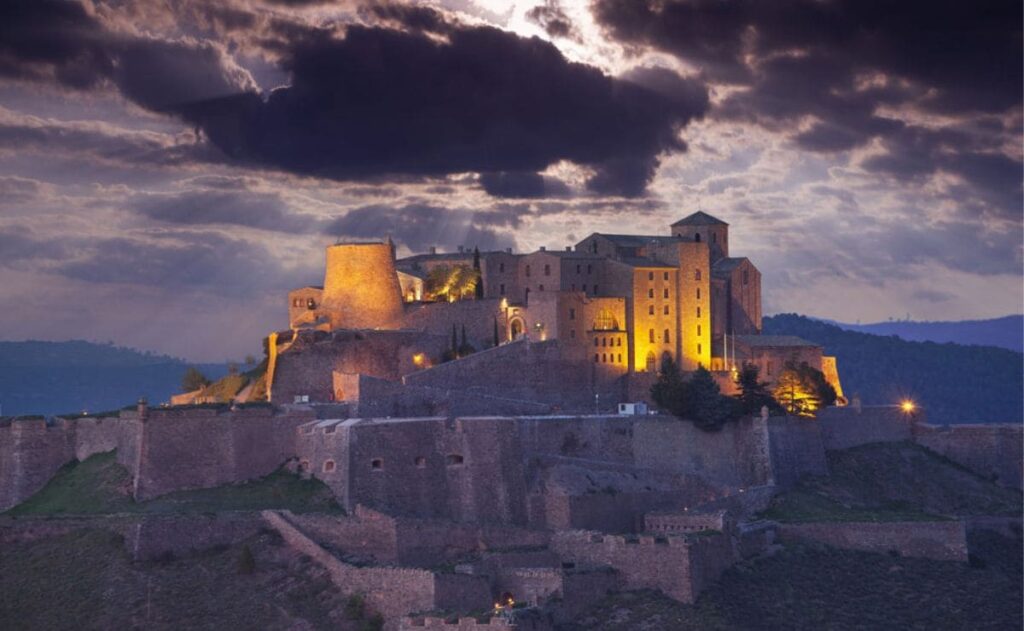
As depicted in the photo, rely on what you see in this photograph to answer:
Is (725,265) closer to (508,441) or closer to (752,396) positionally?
(752,396)

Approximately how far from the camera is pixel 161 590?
165 feet

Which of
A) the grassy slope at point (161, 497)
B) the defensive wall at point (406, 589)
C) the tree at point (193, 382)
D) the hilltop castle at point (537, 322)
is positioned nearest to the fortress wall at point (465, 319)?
the hilltop castle at point (537, 322)

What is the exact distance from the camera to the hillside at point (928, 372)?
148375mm

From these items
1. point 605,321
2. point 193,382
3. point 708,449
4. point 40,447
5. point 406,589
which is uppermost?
point 605,321

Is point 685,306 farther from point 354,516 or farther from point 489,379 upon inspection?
point 354,516

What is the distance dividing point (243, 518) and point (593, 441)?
14.6m

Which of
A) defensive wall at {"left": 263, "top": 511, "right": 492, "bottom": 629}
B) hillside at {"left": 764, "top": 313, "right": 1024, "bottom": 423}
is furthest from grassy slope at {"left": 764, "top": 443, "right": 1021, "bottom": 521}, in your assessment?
hillside at {"left": 764, "top": 313, "right": 1024, "bottom": 423}

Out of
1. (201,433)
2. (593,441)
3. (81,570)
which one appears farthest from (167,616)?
(593,441)

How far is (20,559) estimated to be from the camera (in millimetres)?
53344

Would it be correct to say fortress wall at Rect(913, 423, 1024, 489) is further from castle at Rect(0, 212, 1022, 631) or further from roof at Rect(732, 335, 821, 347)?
roof at Rect(732, 335, 821, 347)

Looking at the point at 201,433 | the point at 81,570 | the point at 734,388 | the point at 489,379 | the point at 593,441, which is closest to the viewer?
the point at 81,570

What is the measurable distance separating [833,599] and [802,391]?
57.1 ft

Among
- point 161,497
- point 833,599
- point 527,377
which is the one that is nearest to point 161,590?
point 161,497

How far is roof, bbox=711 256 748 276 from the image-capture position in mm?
→ 78562
